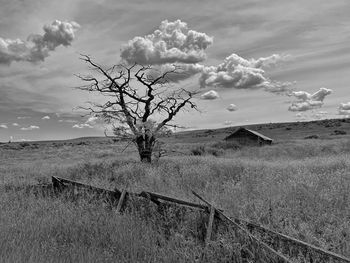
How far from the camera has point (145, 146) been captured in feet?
56.6

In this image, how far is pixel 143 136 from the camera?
17359 millimetres

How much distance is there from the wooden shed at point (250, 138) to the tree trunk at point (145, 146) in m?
29.7

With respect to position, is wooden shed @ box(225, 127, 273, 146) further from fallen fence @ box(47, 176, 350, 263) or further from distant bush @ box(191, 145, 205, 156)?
fallen fence @ box(47, 176, 350, 263)

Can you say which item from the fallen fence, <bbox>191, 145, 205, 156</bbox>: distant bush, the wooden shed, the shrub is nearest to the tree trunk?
the fallen fence

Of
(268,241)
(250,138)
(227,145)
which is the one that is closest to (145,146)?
(268,241)

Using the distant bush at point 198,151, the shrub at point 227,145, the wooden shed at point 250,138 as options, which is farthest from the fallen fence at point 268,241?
the wooden shed at point 250,138

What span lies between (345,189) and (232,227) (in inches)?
141

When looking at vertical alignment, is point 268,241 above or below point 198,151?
above

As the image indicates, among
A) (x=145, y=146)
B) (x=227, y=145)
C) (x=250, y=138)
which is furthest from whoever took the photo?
(x=250, y=138)

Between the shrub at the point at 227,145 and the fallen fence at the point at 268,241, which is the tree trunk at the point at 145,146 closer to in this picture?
the fallen fence at the point at 268,241

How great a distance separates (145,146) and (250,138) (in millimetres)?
32344

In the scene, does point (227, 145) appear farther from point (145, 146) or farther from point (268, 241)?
point (268, 241)

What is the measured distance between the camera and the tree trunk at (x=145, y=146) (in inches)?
674

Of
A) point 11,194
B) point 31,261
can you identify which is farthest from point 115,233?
point 11,194
